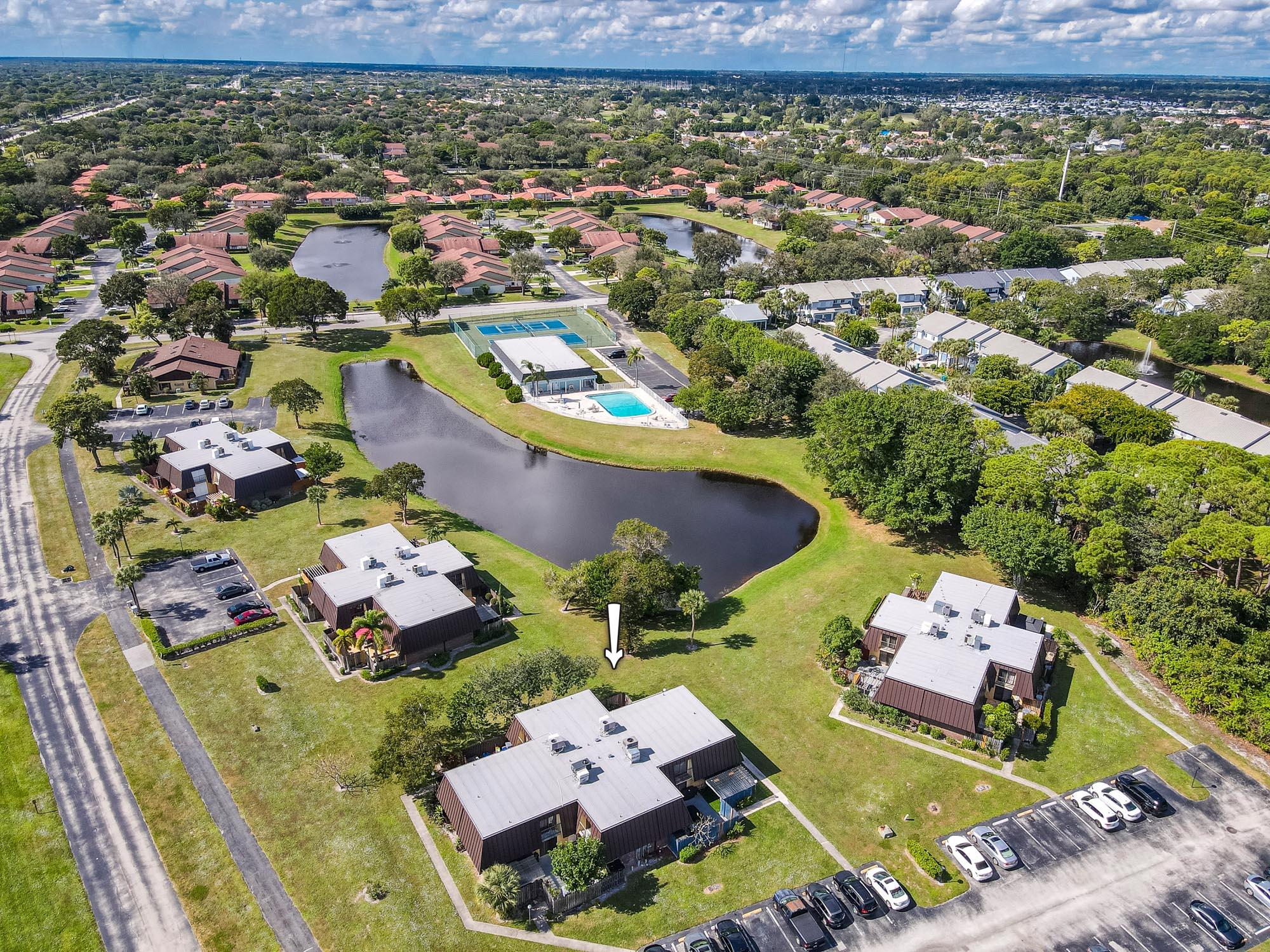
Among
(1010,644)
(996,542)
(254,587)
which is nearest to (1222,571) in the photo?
(996,542)

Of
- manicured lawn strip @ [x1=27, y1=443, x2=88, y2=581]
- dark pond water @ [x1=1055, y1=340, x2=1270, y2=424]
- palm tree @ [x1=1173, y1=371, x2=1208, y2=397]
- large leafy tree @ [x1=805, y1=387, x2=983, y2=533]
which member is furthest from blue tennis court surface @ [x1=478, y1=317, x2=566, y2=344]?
palm tree @ [x1=1173, y1=371, x2=1208, y2=397]

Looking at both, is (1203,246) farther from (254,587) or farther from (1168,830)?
(254,587)

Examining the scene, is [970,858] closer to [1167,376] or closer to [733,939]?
[733,939]

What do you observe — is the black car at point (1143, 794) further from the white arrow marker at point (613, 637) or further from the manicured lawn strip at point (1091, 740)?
the white arrow marker at point (613, 637)

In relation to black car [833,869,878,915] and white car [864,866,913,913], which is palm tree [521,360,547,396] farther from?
white car [864,866,913,913]

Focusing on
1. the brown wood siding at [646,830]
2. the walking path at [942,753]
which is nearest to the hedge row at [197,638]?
the brown wood siding at [646,830]
